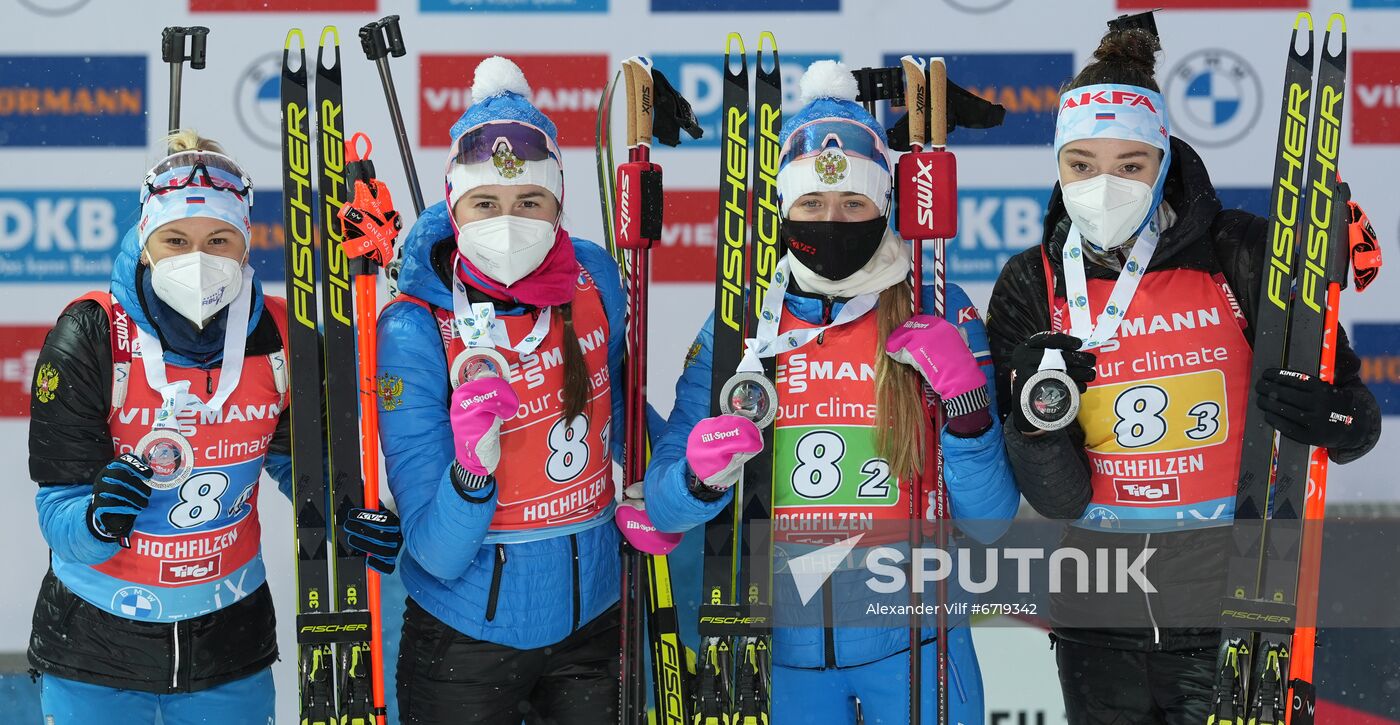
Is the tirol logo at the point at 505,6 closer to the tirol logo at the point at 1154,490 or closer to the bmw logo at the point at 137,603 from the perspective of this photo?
the bmw logo at the point at 137,603

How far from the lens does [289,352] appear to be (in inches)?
132

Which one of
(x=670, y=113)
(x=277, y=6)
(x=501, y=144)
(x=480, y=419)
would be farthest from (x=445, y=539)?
(x=277, y=6)

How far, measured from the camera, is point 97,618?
129 inches

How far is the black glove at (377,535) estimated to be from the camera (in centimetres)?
325

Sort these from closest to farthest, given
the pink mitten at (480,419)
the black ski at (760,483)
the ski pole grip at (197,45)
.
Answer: the pink mitten at (480,419), the black ski at (760,483), the ski pole grip at (197,45)

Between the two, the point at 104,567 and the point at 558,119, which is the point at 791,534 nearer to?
the point at 104,567

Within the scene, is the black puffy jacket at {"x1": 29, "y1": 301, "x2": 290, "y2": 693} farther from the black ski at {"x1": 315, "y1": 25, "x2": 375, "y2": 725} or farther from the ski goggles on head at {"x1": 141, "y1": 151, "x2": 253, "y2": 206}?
the ski goggles on head at {"x1": 141, "y1": 151, "x2": 253, "y2": 206}

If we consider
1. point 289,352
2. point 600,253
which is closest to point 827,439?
point 600,253

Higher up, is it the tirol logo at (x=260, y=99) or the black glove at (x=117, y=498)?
the tirol logo at (x=260, y=99)

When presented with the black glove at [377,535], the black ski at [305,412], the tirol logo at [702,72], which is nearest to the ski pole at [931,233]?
the black glove at [377,535]

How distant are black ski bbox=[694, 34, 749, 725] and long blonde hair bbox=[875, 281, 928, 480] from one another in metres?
0.37


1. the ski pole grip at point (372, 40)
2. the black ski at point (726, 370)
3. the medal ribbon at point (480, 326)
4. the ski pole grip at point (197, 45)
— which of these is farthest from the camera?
the ski pole grip at point (372, 40)

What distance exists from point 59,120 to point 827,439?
10.0 ft

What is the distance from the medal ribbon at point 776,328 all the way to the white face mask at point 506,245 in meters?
0.55
